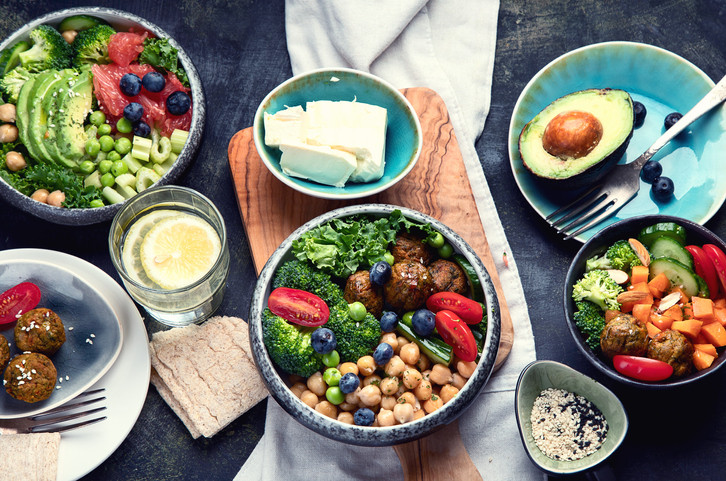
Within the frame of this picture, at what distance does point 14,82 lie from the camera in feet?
10.6

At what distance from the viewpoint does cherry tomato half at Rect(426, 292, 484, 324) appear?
2688 mm

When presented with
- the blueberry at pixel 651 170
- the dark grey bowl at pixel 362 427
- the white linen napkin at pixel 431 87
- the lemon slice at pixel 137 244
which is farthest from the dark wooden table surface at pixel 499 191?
the dark grey bowl at pixel 362 427

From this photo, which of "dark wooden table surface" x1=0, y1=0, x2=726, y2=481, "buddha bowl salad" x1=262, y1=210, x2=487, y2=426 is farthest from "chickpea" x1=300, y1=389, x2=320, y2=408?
"dark wooden table surface" x1=0, y1=0, x2=726, y2=481

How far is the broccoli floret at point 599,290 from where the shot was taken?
2.95 metres

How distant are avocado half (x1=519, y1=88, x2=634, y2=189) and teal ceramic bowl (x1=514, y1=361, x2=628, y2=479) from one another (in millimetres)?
899

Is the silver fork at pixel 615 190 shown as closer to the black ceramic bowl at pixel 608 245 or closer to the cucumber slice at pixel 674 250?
the black ceramic bowl at pixel 608 245

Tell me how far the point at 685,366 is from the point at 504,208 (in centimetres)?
113

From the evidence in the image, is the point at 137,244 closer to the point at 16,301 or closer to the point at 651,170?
the point at 16,301

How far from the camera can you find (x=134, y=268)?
3037 millimetres

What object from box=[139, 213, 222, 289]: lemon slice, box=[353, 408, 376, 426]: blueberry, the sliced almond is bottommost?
box=[139, 213, 222, 289]: lemon slice

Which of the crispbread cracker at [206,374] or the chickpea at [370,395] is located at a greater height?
the chickpea at [370,395]

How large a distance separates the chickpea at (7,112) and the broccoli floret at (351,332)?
1.92 metres

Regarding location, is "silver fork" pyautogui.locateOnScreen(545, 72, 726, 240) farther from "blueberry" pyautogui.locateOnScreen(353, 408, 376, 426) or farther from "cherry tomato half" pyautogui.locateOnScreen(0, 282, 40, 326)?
"cherry tomato half" pyautogui.locateOnScreen(0, 282, 40, 326)

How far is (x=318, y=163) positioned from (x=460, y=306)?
93cm
